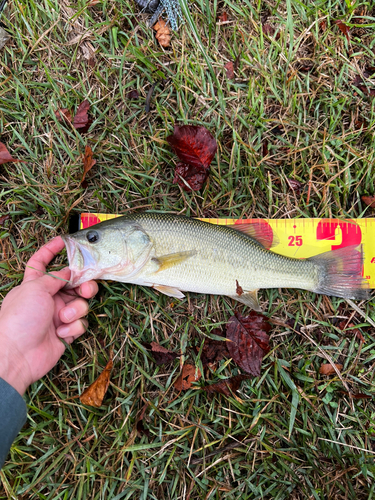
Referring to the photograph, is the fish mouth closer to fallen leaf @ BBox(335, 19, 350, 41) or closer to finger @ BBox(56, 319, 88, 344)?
finger @ BBox(56, 319, 88, 344)

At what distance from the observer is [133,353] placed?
3.46m

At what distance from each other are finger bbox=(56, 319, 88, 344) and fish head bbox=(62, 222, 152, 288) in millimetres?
416

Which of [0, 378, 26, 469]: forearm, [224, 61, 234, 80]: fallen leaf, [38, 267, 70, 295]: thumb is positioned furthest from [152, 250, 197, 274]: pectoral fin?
[224, 61, 234, 80]: fallen leaf

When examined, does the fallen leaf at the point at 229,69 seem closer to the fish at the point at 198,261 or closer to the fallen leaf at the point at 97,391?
the fish at the point at 198,261

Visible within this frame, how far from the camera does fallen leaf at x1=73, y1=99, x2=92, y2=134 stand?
12.1 feet

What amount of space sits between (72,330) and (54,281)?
0.55 meters

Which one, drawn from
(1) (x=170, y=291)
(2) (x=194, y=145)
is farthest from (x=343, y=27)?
(1) (x=170, y=291)

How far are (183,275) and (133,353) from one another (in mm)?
1059

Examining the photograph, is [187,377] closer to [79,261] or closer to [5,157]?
[79,261]

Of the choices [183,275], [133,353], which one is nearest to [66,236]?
[183,275]

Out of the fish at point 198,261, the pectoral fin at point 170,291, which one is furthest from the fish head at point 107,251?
the pectoral fin at point 170,291

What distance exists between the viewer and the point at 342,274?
3.50 m

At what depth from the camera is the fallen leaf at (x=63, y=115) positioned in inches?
146

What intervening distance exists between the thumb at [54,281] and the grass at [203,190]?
1.33 ft
